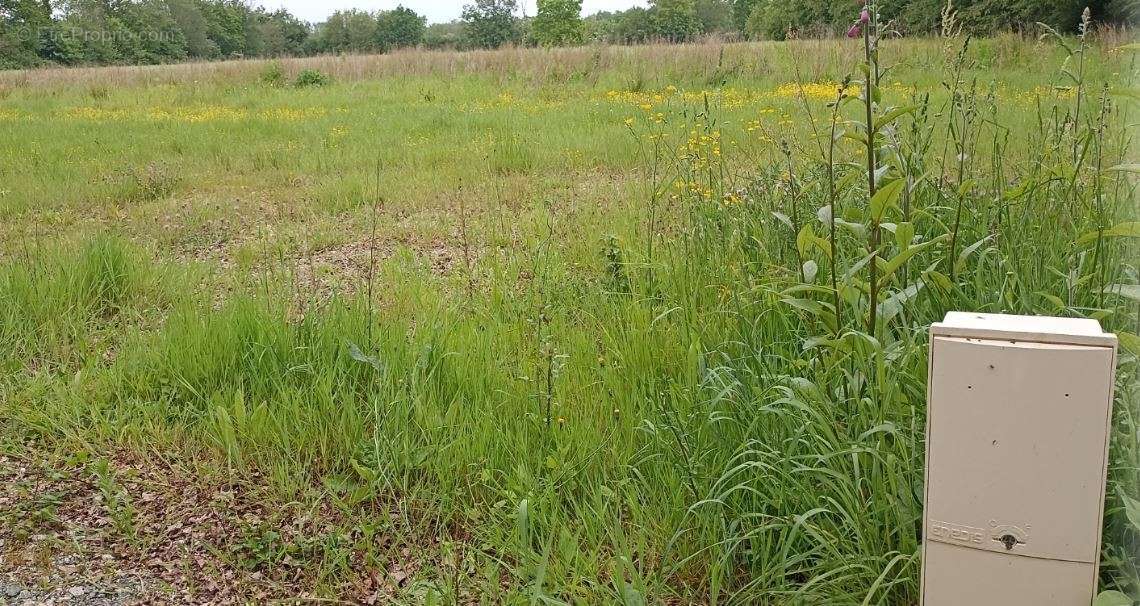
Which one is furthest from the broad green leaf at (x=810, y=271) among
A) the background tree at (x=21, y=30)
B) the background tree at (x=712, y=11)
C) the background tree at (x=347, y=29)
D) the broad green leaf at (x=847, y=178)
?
the background tree at (x=347, y=29)

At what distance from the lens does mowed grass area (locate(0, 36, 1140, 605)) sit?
2.22 m

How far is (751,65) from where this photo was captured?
14.2 meters

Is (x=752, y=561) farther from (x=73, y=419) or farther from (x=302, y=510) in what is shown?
(x=73, y=419)

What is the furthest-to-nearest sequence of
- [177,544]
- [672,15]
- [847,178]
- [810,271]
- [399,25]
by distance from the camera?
[399,25]
[672,15]
[177,544]
[847,178]
[810,271]

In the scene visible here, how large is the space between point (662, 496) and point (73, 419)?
2.51 m

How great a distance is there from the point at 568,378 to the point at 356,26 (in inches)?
3155

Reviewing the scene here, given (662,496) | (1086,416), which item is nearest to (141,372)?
(662,496)

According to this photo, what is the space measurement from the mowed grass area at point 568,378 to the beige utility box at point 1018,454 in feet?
0.53

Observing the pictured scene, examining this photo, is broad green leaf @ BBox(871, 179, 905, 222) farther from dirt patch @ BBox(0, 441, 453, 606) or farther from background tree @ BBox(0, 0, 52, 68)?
background tree @ BBox(0, 0, 52, 68)

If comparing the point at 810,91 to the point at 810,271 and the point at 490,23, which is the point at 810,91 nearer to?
the point at 810,271

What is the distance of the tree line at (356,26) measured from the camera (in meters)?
16.4

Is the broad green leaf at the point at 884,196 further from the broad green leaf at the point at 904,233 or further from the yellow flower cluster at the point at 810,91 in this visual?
the yellow flower cluster at the point at 810,91

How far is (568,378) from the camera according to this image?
10.4ft

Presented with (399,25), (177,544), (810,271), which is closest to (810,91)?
(810,271)
